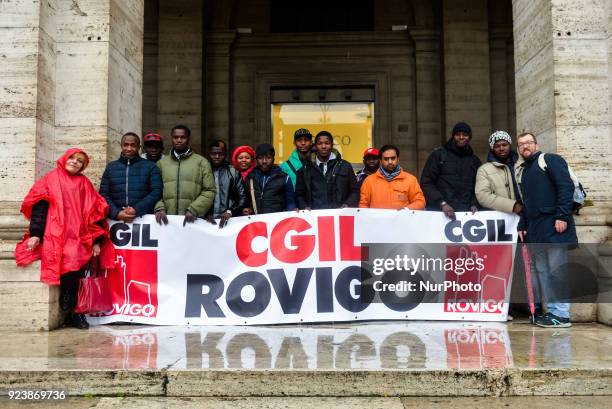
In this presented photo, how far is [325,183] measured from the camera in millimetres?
7246

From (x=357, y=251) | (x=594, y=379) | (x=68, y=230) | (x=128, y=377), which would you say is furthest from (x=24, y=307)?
(x=594, y=379)

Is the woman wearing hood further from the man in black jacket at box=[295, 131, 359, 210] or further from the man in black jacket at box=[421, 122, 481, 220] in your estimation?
the man in black jacket at box=[295, 131, 359, 210]

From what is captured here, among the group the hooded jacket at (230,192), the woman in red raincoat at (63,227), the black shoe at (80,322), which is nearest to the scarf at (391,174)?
the hooded jacket at (230,192)

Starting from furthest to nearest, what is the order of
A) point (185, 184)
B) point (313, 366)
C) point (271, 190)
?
1. point (271, 190)
2. point (185, 184)
3. point (313, 366)

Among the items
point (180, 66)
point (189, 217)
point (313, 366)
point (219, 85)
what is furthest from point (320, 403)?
point (219, 85)

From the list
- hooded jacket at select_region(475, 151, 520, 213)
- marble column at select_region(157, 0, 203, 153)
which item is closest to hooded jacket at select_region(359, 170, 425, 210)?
hooded jacket at select_region(475, 151, 520, 213)

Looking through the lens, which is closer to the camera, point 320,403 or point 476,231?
point 320,403

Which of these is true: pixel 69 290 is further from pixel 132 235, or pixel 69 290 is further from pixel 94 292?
pixel 132 235

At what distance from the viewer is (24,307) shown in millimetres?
6332

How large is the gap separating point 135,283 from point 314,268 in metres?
2.09

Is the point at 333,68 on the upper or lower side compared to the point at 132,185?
upper

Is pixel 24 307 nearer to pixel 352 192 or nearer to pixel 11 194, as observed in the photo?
pixel 11 194

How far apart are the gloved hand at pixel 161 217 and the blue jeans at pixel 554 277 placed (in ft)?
13.9

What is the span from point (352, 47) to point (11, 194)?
10540 millimetres
